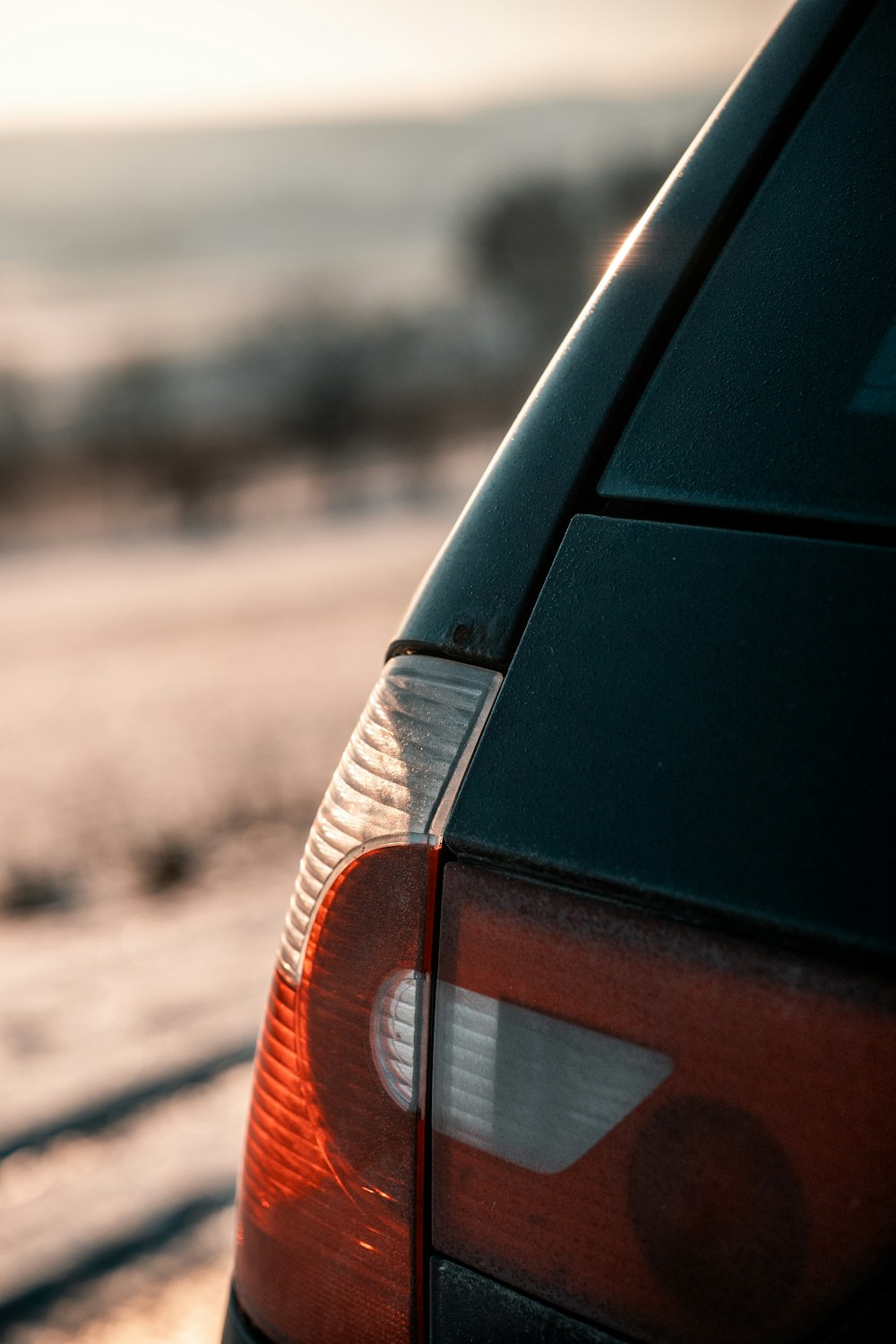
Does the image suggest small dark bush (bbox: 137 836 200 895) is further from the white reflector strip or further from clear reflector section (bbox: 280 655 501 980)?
the white reflector strip

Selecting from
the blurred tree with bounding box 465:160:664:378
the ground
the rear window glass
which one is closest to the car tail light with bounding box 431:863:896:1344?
the rear window glass

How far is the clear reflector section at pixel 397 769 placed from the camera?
1.03m

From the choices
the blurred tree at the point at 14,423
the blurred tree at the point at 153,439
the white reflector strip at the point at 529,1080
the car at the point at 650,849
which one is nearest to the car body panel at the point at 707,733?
the car at the point at 650,849

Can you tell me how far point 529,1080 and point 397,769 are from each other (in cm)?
29

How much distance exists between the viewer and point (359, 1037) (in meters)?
1.05

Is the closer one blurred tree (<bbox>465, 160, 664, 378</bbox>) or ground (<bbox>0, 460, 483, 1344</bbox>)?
ground (<bbox>0, 460, 483, 1344</bbox>)

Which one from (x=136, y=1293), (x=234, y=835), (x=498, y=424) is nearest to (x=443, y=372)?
(x=498, y=424)

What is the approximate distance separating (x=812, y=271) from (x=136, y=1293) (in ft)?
7.13

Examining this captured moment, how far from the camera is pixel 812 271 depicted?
1.08m

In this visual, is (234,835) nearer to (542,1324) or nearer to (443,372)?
(542,1324)

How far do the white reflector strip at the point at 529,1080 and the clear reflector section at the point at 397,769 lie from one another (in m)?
0.16

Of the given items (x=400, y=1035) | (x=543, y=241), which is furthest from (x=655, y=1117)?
(x=543, y=241)

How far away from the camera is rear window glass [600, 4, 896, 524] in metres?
1.00

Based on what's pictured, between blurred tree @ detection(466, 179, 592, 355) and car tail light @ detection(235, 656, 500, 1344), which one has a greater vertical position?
blurred tree @ detection(466, 179, 592, 355)
